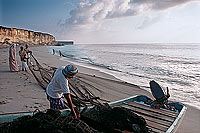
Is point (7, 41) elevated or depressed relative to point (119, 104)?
elevated

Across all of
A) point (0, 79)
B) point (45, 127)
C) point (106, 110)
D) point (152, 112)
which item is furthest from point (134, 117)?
point (0, 79)

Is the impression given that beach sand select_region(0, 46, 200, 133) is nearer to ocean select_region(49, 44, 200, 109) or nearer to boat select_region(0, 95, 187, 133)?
boat select_region(0, 95, 187, 133)

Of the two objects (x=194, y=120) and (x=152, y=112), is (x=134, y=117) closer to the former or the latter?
(x=152, y=112)

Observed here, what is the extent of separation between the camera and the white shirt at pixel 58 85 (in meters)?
3.61

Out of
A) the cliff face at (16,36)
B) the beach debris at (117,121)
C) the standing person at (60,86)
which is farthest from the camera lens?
the cliff face at (16,36)

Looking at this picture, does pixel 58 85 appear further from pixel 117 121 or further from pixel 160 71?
pixel 160 71

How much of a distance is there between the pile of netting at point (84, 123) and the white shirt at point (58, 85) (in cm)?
59

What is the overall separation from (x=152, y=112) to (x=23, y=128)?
4.03 metres

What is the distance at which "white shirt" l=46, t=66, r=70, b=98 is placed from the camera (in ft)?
11.8

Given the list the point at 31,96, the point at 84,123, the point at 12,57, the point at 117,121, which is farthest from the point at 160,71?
the point at 84,123

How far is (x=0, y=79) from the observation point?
9477mm

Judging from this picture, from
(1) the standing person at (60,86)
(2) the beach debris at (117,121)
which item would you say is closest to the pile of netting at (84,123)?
(2) the beach debris at (117,121)

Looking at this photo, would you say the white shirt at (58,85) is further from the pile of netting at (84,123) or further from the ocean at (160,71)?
the ocean at (160,71)

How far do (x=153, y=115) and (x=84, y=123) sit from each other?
2960 millimetres
